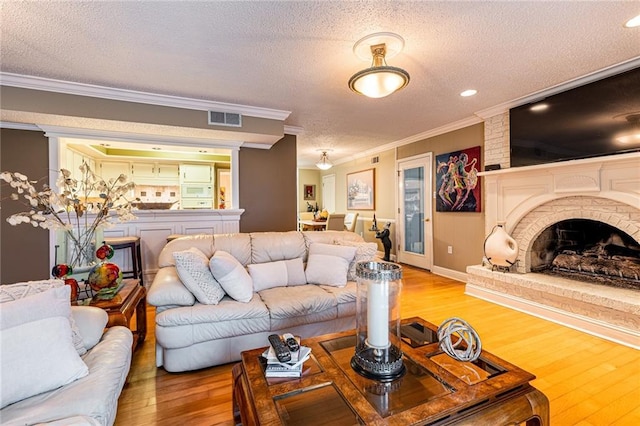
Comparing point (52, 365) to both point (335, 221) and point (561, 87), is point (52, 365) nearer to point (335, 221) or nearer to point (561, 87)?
point (561, 87)

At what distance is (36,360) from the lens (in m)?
1.10

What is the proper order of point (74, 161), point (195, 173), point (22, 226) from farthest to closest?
point (195, 173), point (74, 161), point (22, 226)

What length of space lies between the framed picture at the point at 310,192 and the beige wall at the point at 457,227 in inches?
184

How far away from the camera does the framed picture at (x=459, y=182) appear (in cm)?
420

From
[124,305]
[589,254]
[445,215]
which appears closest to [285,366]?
[124,305]

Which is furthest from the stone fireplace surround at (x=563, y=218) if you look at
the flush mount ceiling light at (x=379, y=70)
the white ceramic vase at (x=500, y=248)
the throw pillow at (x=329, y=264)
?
the flush mount ceiling light at (x=379, y=70)

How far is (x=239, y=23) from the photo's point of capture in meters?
1.99

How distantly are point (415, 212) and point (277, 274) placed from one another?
12.0 feet

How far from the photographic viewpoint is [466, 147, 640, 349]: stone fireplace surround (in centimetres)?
257

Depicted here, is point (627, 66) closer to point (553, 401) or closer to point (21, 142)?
point (553, 401)

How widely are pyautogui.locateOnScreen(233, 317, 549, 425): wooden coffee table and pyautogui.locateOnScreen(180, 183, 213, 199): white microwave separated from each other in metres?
5.63

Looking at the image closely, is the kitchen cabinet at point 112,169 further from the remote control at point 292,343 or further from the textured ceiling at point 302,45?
the remote control at point 292,343

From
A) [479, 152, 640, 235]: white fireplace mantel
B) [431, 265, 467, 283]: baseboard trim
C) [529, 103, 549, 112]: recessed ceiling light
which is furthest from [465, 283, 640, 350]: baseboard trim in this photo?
[529, 103, 549, 112]: recessed ceiling light

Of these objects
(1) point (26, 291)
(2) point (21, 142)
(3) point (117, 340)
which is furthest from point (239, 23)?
(2) point (21, 142)
